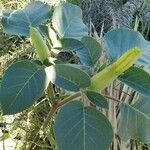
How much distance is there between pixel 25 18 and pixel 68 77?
0.70 ft

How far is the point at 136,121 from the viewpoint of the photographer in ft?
2.03

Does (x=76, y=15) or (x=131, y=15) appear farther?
(x=131, y=15)

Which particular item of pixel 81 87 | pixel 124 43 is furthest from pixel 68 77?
pixel 124 43

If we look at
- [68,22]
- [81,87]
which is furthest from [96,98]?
[68,22]

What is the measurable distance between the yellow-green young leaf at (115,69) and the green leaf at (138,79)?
0.02 meters

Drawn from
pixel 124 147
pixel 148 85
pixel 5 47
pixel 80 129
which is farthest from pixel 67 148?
pixel 5 47

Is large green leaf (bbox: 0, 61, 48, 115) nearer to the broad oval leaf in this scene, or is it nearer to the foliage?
the foliage

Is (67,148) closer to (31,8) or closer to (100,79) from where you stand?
(100,79)

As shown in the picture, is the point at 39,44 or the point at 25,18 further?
the point at 25,18

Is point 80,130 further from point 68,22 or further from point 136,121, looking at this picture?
point 68,22

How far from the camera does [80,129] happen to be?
1.87 feet

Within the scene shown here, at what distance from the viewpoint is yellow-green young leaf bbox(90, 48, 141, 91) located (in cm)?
56

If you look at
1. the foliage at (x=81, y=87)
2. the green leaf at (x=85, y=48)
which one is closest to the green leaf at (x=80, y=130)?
the foliage at (x=81, y=87)

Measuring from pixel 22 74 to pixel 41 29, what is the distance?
5.1 inches
